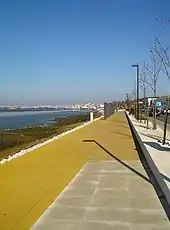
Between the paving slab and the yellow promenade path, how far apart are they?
0.31 m

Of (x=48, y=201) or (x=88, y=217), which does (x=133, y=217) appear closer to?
(x=88, y=217)

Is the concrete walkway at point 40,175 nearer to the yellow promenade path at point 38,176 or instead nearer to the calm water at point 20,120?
the yellow promenade path at point 38,176

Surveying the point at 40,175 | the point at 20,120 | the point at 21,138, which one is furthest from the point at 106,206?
the point at 20,120

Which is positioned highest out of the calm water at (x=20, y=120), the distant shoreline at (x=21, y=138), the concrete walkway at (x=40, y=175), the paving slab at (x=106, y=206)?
the paving slab at (x=106, y=206)

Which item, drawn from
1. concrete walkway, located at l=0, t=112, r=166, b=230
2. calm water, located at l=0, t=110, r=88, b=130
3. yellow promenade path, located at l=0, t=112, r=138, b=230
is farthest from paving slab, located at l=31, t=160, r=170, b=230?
calm water, located at l=0, t=110, r=88, b=130

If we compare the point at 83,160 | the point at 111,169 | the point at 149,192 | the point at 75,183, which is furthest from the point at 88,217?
the point at 83,160

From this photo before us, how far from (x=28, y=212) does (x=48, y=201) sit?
76cm

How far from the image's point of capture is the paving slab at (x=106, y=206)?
5.95m

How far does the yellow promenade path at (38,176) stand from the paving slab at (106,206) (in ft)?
1.02

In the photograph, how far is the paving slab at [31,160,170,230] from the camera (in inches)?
234

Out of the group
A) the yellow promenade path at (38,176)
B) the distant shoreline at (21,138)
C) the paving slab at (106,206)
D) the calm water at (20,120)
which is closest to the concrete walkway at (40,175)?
the yellow promenade path at (38,176)

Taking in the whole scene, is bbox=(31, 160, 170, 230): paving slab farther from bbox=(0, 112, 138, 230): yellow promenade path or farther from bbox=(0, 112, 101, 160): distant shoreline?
bbox=(0, 112, 101, 160): distant shoreline

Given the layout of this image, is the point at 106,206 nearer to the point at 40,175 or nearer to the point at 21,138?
the point at 40,175

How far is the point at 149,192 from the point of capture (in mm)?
7949
